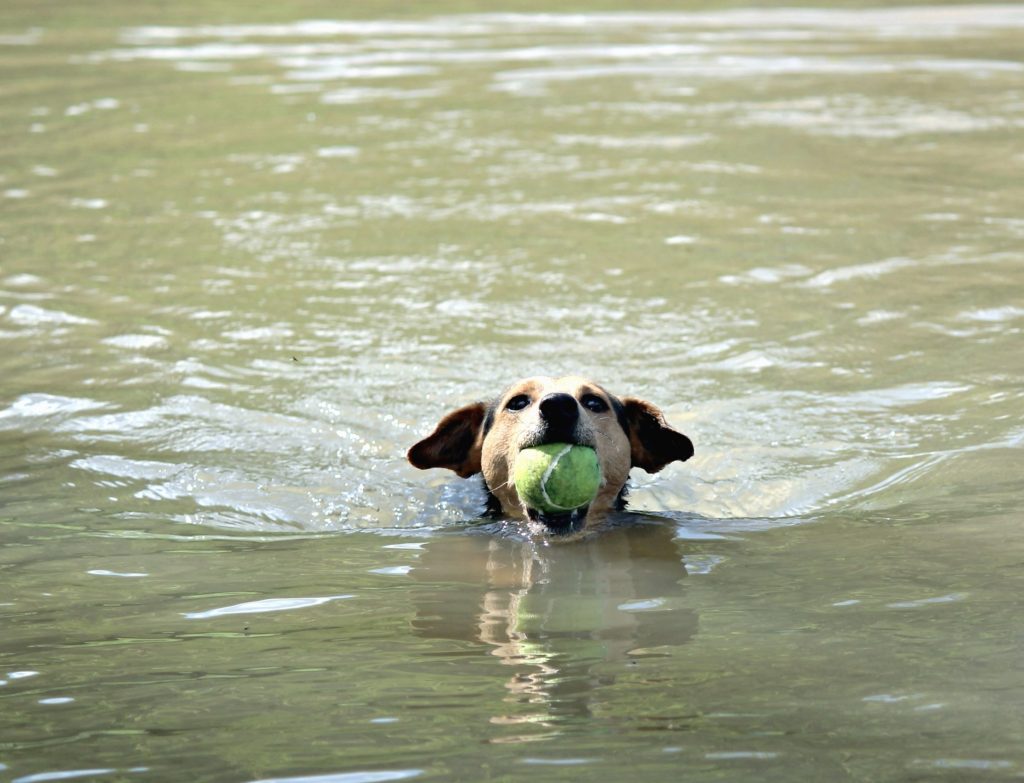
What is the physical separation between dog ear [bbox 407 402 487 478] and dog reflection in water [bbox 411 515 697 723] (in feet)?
1.84

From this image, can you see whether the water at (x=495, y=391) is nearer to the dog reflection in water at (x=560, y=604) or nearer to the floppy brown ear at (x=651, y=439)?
the dog reflection in water at (x=560, y=604)

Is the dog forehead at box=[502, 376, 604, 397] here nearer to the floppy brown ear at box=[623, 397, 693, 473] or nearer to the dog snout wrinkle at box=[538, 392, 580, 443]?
the floppy brown ear at box=[623, 397, 693, 473]

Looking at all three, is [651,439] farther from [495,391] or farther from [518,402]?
[495,391]

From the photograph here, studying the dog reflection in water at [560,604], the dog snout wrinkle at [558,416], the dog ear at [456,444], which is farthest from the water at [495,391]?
the dog snout wrinkle at [558,416]

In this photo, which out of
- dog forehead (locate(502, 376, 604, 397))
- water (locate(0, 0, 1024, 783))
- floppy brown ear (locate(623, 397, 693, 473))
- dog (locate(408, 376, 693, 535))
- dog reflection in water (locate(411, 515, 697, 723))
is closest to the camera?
water (locate(0, 0, 1024, 783))

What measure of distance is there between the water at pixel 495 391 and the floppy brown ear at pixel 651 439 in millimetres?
388

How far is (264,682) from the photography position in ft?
14.1

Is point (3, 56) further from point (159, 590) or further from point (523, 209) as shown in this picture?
point (159, 590)

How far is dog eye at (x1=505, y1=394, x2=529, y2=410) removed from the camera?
673 centimetres

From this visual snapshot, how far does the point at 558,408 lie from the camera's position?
6.10 metres

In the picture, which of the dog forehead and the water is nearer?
the water

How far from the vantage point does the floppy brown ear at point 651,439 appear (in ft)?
22.9

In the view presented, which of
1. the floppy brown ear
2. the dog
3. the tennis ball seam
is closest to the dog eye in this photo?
the dog

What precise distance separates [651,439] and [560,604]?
192cm
